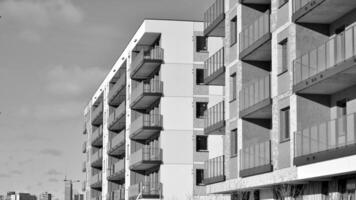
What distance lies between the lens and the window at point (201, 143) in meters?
62.0

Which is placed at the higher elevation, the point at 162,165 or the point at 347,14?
the point at 347,14

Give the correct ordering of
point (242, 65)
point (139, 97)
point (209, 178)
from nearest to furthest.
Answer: point (242, 65)
point (209, 178)
point (139, 97)

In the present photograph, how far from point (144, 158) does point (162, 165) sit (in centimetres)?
229

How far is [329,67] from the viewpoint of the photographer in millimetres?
30344

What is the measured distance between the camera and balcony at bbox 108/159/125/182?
76062 millimetres

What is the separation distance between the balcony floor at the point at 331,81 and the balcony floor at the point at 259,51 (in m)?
4.92

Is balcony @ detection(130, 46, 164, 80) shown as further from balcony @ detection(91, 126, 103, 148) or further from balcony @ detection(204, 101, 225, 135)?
balcony @ detection(91, 126, 103, 148)

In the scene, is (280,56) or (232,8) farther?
(232,8)

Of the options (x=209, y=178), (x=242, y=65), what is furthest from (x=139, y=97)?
(x=242, y=65)

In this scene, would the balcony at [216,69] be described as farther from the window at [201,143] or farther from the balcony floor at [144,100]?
the balcony floor at [144,100]

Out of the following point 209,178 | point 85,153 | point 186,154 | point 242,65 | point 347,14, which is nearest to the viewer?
point 347,14

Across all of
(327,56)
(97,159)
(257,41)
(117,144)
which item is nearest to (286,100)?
(257,41)

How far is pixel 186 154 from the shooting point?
62.0m

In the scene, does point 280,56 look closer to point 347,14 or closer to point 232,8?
point 347,14
